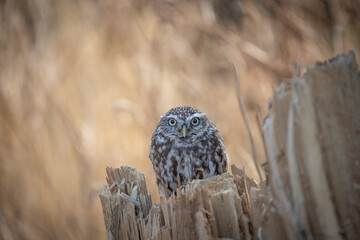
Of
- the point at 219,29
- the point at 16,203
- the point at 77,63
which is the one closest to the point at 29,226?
the point at 16,203

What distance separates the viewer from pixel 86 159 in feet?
11.4

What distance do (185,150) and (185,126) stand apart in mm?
184

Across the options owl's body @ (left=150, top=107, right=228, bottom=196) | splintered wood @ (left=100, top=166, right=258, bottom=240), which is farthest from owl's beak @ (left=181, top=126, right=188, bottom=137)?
splintered wood @ (left=100, top=166, right=258, bottom=240)

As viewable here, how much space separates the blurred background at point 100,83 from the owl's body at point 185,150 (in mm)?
587

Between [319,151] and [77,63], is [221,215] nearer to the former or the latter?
[319,151]

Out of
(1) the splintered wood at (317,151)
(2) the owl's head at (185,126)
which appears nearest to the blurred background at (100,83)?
(2) the owl's head at (185,126)

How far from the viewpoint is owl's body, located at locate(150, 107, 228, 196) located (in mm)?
2596

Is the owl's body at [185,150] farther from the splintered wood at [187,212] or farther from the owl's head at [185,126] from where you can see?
the splintered wood at [187,212]

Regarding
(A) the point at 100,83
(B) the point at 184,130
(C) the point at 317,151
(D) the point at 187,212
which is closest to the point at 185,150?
(B) the point at 184,130

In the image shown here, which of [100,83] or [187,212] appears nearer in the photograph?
[187,212]

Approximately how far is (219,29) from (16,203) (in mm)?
2642

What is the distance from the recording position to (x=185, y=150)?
2654 millimetres

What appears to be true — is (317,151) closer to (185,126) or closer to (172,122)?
(185,126)

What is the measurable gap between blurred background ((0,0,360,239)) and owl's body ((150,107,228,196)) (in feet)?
1.92
